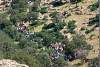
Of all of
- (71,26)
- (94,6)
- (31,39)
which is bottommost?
(31,39)

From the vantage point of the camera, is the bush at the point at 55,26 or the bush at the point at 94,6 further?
the bush at the point at 94,6

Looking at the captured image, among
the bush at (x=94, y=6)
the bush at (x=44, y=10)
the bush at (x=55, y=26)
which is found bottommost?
the bush at (x=55, y=26)

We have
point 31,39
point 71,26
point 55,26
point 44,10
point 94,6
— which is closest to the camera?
point 31,39

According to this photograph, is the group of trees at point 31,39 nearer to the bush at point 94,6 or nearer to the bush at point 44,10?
the bush at point 44,10

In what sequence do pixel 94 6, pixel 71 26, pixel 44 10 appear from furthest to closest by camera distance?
pixel 44 10, pixel 94 6, pixel 71 26

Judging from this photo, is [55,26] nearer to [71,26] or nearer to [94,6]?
[71,26]

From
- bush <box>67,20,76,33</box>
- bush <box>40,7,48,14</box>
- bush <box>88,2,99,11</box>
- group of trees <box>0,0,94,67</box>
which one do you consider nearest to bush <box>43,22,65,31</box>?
group of trees <box>0,0,94,67</box>

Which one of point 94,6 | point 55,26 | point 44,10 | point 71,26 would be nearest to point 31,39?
point 55,26

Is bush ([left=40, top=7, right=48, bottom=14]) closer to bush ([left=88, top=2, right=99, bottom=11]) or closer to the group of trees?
the group of trees

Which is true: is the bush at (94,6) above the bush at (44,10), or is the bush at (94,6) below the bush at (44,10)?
above

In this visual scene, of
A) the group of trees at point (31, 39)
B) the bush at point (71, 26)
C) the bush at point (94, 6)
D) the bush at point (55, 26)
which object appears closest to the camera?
the group of trees at point (31, 39)

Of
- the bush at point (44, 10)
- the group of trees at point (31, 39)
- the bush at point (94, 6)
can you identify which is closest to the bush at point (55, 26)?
the group of trees at point (31, 39)

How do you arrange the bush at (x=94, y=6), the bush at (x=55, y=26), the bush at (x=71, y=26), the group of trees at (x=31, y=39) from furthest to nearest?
the bush at (x=94, y=6) < the bush at (x=55, y=26) < the bush at (x=71, y=26) < the group of trees at (x=31, y=39)

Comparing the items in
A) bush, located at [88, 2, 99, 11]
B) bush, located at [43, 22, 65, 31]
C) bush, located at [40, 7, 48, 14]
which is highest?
bush, located at [88, 2, 99, 11]
